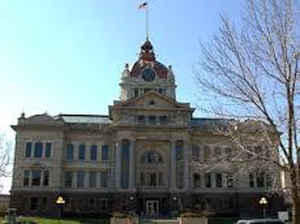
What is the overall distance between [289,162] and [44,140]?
4948 centimetres

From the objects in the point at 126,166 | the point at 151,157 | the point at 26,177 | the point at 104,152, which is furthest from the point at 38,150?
the point at 151,157

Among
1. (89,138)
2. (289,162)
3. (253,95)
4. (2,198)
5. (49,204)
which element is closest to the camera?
(289,162)

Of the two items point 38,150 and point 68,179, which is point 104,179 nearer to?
point 68,179

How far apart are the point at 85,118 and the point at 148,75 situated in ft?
38.4

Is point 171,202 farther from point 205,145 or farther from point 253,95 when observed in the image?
point 253,95

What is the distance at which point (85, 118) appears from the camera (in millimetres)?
66250

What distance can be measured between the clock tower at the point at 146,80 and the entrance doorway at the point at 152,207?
1584 centimetres

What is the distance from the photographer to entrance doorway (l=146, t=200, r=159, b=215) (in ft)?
193

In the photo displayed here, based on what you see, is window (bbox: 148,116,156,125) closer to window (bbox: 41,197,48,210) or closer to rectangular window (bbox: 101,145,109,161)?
rectangular window (bbox: 101,145,109,161)

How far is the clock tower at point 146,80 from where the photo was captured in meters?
66.4

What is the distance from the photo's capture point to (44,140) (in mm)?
60312

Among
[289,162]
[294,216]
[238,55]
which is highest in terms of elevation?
[238,55]

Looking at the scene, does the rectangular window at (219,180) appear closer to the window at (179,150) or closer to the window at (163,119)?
the window at (179,150)

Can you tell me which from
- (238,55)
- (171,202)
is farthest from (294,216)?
(171,202)
